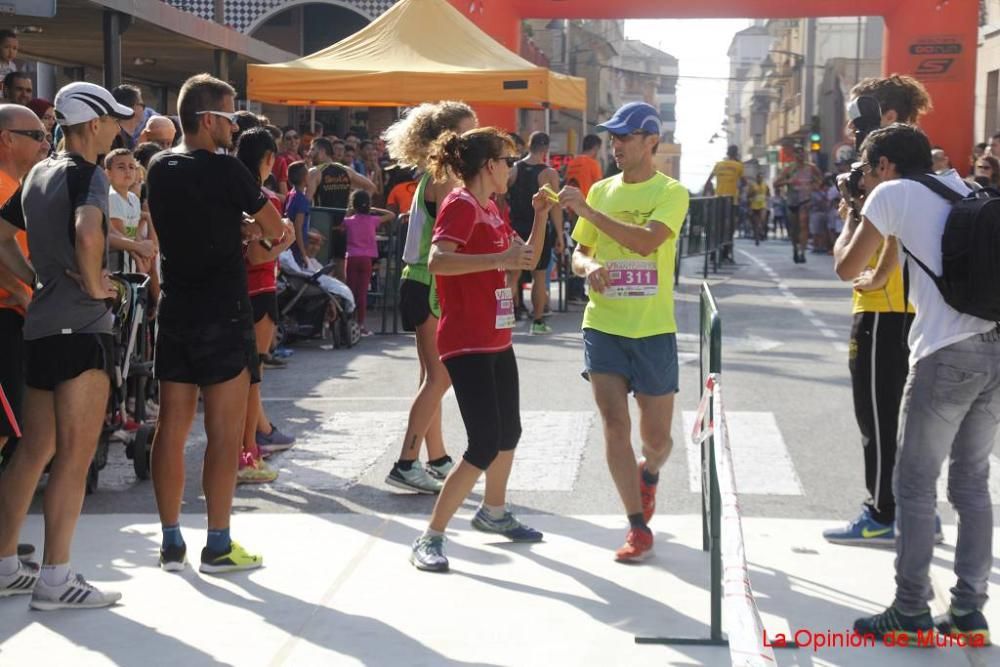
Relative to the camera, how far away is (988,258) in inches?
183

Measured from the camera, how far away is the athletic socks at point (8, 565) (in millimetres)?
5516

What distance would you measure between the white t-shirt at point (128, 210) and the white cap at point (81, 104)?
3118 mm

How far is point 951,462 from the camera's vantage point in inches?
196

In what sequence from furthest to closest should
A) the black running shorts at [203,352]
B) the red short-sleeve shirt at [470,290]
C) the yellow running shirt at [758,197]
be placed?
the yellow running shirt at [758,197] < the red short-sleeve shirt at [470,290] < the black running shorts at [203,352]

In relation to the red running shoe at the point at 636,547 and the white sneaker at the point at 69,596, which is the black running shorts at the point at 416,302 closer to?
the red running shoe at the point at 636,547

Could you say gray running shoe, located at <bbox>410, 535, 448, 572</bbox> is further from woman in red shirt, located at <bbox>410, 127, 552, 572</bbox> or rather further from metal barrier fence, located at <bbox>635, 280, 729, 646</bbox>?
metal barrier fence, located at <bbox>635, 280, 729, 646</bbox>

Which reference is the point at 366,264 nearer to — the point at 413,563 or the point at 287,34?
the point at 413,563

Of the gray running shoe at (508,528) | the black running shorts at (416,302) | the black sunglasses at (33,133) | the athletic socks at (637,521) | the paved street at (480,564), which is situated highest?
the black sunglasses at (33,133)

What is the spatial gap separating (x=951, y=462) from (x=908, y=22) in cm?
2152

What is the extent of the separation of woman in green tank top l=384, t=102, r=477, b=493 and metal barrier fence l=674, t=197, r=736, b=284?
507 inches

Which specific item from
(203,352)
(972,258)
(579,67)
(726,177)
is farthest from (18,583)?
(579,67)

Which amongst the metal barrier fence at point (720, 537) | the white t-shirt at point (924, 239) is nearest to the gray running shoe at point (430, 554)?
the metal barrier fence at point (720, 537)

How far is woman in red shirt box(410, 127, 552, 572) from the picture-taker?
5820 millimetres

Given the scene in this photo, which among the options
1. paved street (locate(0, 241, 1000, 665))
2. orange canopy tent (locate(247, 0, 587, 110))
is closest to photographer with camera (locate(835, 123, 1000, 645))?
paved street (locate(0, 241, 1000, 665))
